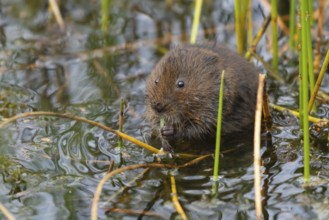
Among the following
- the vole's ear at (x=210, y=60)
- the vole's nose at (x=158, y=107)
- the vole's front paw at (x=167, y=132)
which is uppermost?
the vole's ear at (x=210, y=60)

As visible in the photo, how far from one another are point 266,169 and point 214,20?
3568mm

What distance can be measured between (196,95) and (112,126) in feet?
2.61

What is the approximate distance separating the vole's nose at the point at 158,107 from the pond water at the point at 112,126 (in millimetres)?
348

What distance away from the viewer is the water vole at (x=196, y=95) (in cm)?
505

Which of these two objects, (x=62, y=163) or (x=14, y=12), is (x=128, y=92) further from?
(x=14, y=12)

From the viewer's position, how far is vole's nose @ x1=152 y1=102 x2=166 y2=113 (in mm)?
4867

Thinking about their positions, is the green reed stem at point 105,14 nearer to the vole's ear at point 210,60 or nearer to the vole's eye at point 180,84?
the vole's ear at point 210,60

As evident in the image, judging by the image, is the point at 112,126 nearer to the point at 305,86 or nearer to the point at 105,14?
the point at 305,86

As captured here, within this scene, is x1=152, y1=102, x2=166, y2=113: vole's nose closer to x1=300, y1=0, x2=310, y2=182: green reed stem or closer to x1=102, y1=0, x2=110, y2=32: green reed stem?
x1=300, y1=0, x2=310, y2=182: green reed stem

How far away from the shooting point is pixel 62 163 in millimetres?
4863

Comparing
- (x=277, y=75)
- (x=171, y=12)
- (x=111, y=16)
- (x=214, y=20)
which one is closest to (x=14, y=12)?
(x=111, y=16)

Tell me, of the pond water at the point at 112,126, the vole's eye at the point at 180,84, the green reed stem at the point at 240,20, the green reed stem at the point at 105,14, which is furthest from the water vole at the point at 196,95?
the green reed stem at the point at 105,14

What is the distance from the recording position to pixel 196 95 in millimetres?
5152

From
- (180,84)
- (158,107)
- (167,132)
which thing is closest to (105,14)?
(180,84)
